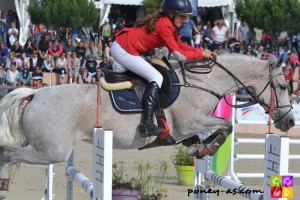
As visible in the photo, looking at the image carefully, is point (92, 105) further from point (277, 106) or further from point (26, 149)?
point (277, 106)

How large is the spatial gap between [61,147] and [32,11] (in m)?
15.9

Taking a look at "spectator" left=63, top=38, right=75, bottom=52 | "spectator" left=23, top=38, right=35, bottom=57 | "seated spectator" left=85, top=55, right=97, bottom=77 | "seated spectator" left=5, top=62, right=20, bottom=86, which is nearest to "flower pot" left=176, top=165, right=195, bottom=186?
"seated spectator" left=5, top=62, right=20, bottom=86

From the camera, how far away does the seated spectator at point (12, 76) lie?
18.4 metres

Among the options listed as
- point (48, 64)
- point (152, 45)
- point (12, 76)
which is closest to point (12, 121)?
point (152, 45)

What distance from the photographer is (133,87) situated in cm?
657

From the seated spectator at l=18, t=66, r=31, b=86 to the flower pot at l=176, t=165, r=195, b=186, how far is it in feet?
29.7

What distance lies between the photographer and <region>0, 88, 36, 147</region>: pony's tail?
642 cm

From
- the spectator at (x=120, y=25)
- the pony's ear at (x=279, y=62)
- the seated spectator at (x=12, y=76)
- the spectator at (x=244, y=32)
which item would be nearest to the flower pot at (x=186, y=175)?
the pony's ear at (x=279, y=62)

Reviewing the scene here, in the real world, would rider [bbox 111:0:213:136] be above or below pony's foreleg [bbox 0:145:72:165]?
above

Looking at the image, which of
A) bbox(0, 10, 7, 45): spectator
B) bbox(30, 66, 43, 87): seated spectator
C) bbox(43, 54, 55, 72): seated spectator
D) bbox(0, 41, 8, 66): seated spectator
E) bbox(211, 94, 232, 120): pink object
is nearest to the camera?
bbox(211, 94, 232, 120): pink object

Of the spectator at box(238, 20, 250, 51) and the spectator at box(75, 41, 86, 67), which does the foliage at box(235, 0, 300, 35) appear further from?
the spectator at box(75, 41, 86, 67)

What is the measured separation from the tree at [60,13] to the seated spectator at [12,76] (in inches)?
137

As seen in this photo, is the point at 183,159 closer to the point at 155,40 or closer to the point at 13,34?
the point at 155,40

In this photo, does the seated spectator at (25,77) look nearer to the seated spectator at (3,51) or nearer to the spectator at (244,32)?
the seated spectator at (3,51)
